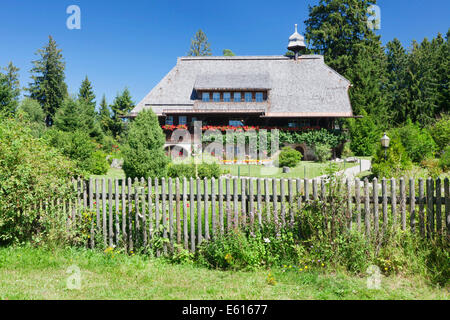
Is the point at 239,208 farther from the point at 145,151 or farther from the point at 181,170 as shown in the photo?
the point at 181,170

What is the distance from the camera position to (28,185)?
5.53m

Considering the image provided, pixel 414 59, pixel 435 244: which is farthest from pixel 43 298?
pixel 414 59

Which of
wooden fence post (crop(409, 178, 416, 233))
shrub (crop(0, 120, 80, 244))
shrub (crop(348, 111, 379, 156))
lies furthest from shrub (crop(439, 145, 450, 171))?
shrub (crop(0, 120, 80, 244))

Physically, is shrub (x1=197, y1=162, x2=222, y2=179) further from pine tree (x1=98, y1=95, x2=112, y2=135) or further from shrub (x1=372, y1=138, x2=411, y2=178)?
pine tree (x1=98, y1=95, x2=112, y2=135)

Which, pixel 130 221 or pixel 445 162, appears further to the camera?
pixel 445 162

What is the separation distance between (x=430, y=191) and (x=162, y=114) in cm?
2597

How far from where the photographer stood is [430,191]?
4828 millimetres

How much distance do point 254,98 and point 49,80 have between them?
34.3 meters

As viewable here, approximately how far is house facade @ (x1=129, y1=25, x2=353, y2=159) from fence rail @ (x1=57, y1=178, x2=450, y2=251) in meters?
22.7

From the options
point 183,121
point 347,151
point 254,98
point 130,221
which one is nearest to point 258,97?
point 254,98

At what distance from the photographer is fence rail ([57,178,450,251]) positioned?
488 cm

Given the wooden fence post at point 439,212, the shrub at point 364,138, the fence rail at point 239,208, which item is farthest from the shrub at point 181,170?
the shrub at point 364,138

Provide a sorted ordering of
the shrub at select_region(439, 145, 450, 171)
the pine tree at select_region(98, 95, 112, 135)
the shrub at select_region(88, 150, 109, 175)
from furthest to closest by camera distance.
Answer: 1. the pine tree at select_region(98, 95, 112, 135)
2. the shrub at select_region(88, 150, 109, 175)
3. the shrub at select_region(439, 145, 450, 171)
